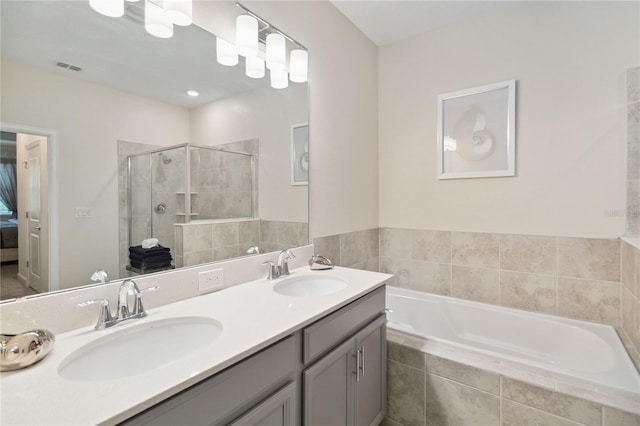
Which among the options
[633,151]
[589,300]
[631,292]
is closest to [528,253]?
[589,300]

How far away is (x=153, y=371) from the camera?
0.71 metres

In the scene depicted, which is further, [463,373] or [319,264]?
[319,264]

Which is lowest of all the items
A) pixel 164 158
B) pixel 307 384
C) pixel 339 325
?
pixel 307 384

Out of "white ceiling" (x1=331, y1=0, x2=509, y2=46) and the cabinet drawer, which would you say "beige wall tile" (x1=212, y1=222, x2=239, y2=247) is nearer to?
the cabinet drawer

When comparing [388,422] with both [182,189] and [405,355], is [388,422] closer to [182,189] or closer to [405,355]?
[405,355]

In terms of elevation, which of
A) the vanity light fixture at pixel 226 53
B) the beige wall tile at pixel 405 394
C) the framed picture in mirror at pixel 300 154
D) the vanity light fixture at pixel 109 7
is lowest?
the beige wall tile at pixel 405 394

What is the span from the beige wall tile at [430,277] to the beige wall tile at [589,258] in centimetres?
75

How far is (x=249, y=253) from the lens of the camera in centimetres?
157

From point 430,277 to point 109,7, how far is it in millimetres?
2603

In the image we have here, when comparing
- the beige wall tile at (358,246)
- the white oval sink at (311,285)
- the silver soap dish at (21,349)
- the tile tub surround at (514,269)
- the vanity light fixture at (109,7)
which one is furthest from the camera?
the beige wall tile at (358,246)

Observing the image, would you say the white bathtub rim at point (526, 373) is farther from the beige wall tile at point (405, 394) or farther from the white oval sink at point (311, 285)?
the white oval sink at point (311, 285)

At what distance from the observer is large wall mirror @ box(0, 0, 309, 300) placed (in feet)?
2.96

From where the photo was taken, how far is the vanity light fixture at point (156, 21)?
1164 millimetres

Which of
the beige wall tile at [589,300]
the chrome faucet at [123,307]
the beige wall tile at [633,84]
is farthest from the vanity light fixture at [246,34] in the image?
the beige wall tile at [589,300]
